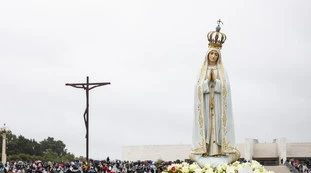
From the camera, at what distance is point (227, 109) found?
16.5 metres

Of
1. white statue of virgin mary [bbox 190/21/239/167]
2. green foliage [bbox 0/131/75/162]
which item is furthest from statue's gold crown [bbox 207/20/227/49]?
green foliage [bbox 0/131/75/162]

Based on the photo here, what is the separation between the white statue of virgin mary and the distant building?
43.8 metres

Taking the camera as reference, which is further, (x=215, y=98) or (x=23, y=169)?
(x=23, y=169)

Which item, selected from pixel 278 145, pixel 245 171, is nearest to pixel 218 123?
pixel 245 171

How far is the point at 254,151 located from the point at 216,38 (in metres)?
48.6

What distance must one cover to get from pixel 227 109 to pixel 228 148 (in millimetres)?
985

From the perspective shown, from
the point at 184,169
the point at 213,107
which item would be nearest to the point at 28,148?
the point at 213,107

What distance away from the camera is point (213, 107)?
16547 millimetres

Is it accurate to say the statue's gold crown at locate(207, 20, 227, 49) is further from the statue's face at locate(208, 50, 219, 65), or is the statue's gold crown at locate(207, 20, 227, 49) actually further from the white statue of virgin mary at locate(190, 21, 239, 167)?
the statue's face at locate(208, 50, 219, 65)

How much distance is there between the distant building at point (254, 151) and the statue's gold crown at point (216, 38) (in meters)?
43.9

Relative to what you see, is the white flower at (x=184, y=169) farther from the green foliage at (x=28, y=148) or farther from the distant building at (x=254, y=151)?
the green foliage at (x=28, y=148)

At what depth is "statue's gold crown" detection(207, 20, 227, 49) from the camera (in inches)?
652

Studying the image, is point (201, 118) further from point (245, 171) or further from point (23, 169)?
point (23, 169)

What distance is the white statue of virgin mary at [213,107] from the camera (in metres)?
16.3
